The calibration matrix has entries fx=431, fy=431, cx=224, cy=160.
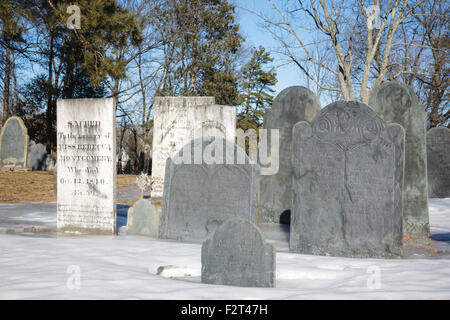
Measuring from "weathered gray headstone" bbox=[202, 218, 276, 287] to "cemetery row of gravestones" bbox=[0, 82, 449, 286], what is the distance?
0.03 ft

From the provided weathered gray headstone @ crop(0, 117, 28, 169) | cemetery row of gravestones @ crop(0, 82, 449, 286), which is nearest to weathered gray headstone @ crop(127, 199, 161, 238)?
cemetery row of gravestones @ crop(0, 82, 449, 286)

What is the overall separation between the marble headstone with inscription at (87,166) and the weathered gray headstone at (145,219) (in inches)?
13.0

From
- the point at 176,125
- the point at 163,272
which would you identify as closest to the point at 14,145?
the point at 176,125

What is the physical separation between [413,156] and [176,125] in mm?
5526

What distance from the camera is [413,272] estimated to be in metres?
4.74

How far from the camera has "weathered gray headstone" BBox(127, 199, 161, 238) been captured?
7.47 m

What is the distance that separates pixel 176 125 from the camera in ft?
35.4

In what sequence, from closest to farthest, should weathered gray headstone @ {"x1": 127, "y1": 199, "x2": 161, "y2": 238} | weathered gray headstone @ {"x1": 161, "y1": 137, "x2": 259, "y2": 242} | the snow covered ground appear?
the snow covered ground < weathered gray headstone @ {"x1": 161, "y1": 137, "x2": 259, "y2": 242} < weathered gray headstone @ {"x1": 127, "y1": 199, "x2": 161, "y2": 238}

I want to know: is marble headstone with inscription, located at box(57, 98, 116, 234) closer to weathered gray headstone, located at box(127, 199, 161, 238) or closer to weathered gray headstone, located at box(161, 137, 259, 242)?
weathered gray headstone, located at box(127, 199, 161, 238)

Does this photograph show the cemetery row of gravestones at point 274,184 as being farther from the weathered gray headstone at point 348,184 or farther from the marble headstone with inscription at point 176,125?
the marble headstone with inscription at point 176,125

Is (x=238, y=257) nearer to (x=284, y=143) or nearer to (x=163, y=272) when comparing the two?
(x=163, y=272)

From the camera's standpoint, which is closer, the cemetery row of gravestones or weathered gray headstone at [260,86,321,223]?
the cemetery row of gravestones

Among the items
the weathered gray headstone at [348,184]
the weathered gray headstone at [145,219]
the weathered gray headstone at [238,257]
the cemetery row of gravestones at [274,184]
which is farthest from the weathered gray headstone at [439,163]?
the weathered gray headstone at [238,257]
